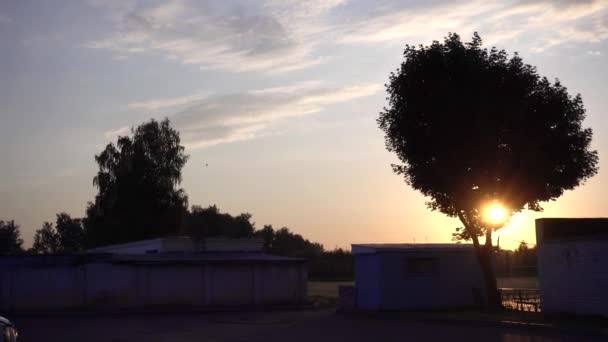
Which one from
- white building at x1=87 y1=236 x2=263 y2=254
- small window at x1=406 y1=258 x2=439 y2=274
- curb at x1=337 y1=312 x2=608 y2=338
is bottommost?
curb at x1=337 y1=312 x2=608 y2=338

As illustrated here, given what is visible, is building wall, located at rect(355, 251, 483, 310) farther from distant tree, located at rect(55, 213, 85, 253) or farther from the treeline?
distant tree, located at rect(55, 213, 85, 253)

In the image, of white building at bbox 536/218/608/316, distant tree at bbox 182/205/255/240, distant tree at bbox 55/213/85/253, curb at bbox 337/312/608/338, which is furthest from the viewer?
distant tree at bbox 55/213/85/253

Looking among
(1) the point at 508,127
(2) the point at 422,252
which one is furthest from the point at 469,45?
(2) the point at 422,252

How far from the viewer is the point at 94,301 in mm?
44000

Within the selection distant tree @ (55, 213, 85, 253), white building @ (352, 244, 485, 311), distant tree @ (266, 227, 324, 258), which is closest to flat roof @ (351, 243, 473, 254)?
white building @ (352, 244, 485, 311)

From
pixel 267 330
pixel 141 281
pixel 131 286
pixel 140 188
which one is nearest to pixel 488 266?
pixel 267 330

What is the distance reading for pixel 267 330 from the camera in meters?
28.1

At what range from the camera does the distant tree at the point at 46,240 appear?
12588cm

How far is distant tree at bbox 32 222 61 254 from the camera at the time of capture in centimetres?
12588

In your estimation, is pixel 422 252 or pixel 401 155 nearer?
pixel 401 155

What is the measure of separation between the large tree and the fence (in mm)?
4559

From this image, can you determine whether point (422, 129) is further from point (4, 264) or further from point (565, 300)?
point (4, 264)

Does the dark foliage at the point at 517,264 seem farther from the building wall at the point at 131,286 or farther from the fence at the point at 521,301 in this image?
the building wall at the point at 131,286

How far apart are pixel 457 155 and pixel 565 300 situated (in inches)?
294
